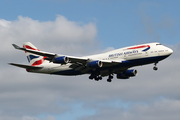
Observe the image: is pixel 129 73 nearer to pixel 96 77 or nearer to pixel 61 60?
pixel 96 77

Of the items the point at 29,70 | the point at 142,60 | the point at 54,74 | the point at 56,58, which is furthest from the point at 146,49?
the point at 29,70

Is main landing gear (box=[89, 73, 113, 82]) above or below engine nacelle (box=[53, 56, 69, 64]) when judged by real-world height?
below

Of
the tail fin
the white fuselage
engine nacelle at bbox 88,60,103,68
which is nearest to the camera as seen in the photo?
the white fuselage

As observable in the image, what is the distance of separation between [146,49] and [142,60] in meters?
2.02

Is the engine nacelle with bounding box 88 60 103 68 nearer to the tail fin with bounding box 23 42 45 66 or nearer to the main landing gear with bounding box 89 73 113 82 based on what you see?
the main landing gear with bounding box 89 73 113 82

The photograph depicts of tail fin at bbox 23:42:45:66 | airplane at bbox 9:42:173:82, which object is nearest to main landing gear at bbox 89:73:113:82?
airplane at bbox 9:42:173:82

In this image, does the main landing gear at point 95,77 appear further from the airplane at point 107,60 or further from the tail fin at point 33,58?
the tail fin at point 33,58

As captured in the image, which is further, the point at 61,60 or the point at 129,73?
the point at 129,73

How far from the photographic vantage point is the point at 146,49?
56.2m

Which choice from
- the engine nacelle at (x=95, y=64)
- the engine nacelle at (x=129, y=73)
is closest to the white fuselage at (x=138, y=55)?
the engine nacelle at (x=95, y=64)

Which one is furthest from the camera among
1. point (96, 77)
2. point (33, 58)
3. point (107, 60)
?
point (33, 58)

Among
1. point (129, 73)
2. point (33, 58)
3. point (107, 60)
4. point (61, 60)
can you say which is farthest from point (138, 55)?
point (33, 58)

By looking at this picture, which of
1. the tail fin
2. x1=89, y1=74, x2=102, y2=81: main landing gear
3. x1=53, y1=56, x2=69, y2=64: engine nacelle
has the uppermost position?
the tail fin

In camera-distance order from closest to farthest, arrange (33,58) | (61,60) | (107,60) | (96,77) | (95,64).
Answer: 1. (61,60)
2. (95,64)
3. (107,60)
4. (96,77)
5. (33,58)
